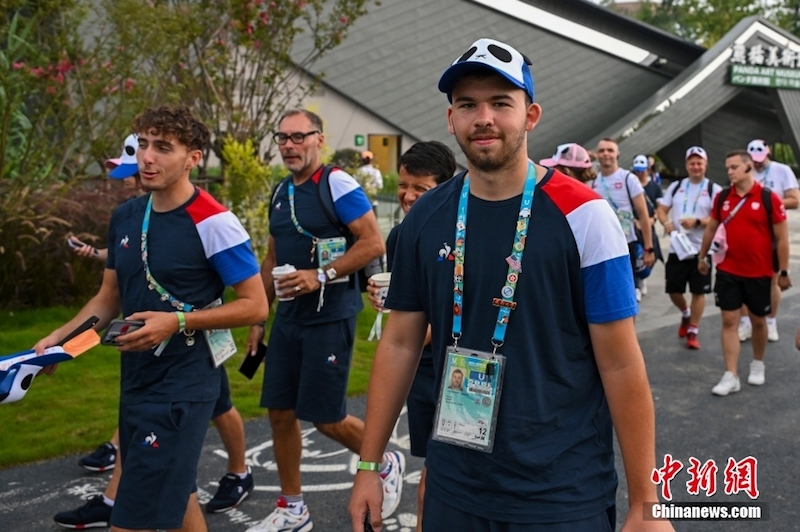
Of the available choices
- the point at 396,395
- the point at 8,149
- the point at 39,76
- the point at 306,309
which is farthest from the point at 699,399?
the point at 8,149

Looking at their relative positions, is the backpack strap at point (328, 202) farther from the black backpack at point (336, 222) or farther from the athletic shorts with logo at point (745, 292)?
the athletic shorts with logo at point (745, 292)

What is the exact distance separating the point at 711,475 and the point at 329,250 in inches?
113

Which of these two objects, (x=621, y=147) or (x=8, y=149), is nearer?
(x=8, y=149)

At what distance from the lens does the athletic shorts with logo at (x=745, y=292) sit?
739 centimetres

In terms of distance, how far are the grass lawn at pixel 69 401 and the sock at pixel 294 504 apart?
202cm

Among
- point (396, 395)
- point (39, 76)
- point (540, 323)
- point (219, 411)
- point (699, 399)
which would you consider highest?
point (39, 76)

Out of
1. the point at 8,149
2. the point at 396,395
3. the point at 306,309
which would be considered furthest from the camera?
the point at 8,149

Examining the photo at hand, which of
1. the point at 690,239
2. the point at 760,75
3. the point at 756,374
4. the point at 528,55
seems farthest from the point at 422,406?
the point at 760,75

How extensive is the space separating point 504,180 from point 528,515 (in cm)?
94

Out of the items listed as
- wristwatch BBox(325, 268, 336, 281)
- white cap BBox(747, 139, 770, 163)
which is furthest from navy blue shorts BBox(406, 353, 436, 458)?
white cap BBox(747, 139, 770, 163)

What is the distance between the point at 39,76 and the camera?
9.77 metres

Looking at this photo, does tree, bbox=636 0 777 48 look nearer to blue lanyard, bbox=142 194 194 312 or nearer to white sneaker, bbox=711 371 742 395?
white sneaker, bbox=711 371 742 395

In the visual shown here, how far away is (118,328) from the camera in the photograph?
129 inches

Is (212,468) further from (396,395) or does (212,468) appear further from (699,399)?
(699,399)
